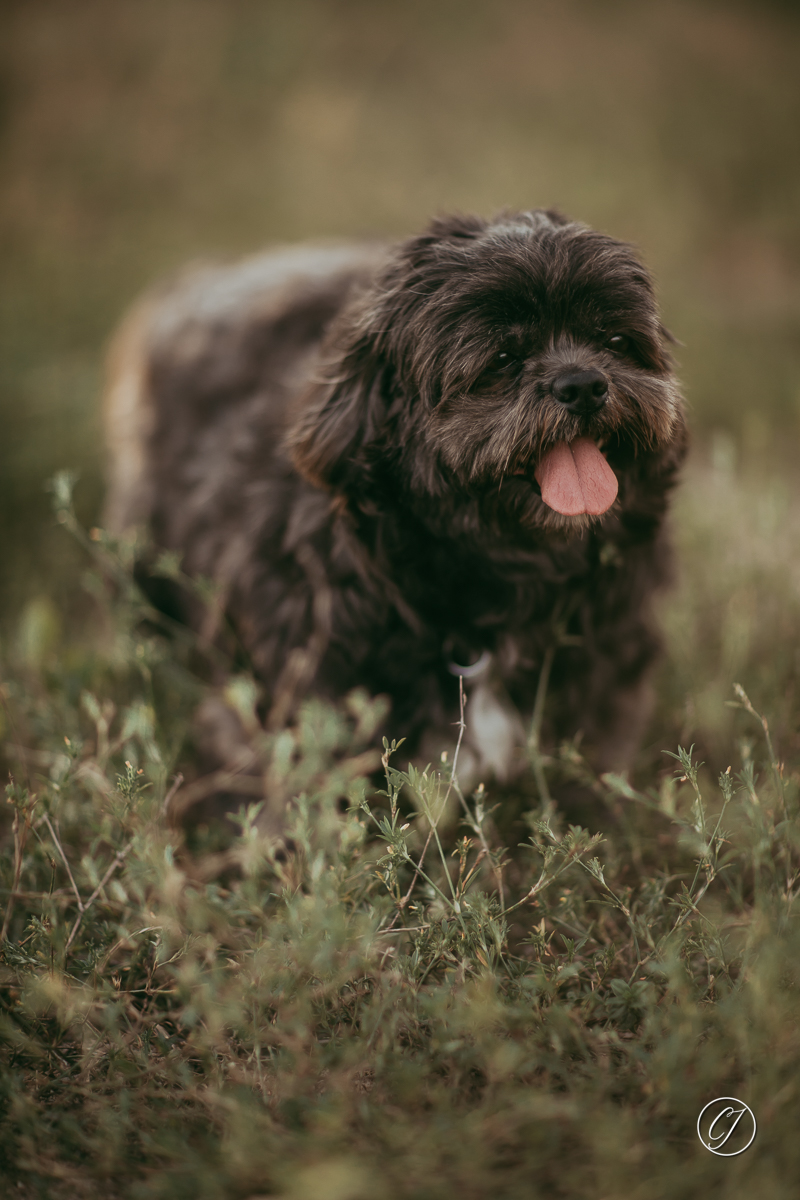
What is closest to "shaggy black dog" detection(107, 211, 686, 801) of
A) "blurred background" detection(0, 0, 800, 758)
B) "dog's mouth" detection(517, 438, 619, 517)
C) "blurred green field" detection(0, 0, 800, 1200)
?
"dog's mouth" detection(517, 438, 619, 517)

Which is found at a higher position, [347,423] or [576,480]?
[576,480]

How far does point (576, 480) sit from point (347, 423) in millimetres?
643

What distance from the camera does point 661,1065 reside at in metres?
1.34

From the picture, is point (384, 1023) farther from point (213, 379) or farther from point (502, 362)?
point (213, 379)

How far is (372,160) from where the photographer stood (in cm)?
989

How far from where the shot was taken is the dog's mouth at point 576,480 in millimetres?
1900

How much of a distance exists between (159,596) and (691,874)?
2.46 meters

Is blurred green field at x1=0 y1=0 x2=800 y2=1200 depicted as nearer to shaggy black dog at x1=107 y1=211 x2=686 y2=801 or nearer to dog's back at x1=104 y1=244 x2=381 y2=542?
shaggy black dog at x1=107 y1=211 x2=686 y2=801

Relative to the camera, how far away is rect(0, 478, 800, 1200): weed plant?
1.26 meters

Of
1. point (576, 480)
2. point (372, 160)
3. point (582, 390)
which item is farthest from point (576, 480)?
point (372, 160)

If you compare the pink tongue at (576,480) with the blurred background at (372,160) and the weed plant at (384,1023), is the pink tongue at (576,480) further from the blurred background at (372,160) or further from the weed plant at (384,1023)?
the blurred background at (372,160)

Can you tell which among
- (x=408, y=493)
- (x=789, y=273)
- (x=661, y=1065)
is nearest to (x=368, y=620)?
(x=408, y=493)

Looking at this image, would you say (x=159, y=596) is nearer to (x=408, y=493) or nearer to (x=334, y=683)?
(x=334, y=683)

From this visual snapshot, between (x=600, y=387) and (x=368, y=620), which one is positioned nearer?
(x=600, y=387)
